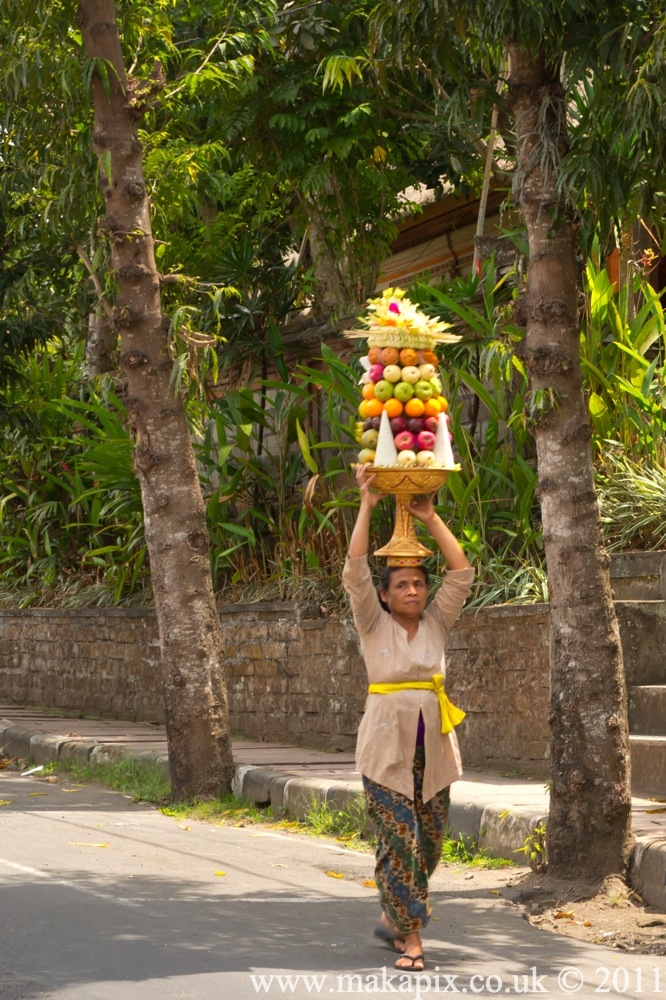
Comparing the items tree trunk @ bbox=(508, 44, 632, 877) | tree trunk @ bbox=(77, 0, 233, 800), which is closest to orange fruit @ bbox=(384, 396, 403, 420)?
tree trunk @ bbox=(508, 44, 632, 877)

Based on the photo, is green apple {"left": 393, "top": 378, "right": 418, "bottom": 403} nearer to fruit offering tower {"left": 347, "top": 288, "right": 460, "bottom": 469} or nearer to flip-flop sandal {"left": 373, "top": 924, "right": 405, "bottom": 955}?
fruit offering tower {"left": 347, "top": 288, "right": 460, "bottom": 469}

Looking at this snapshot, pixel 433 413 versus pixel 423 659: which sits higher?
pixel 433 413

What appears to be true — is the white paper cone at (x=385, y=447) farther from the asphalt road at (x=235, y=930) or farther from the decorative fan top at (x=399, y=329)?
the asphalt road at (x=235, y=930)

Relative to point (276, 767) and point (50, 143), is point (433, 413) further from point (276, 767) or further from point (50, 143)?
point (50, 143)

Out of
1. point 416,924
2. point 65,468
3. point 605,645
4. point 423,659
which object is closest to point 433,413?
point 423,659

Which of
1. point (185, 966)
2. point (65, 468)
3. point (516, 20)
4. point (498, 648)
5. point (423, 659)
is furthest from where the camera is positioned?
point (65, 468)

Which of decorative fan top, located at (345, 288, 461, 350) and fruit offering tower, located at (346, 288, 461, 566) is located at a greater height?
decorative fan top, located at (345, 288, 461, 350)

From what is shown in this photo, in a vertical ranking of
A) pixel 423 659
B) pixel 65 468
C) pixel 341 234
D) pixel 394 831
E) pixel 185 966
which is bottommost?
pixel 185 966

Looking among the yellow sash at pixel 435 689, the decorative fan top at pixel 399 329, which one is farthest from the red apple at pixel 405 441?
the yellow sash at pixel 435 689

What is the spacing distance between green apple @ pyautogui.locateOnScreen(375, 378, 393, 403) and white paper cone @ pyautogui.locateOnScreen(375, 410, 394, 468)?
0.09 metres

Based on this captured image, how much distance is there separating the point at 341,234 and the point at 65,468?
465 cm

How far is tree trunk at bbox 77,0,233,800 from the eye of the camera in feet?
31.7

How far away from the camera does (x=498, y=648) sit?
9.88m

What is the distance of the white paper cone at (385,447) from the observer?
5797 mm
